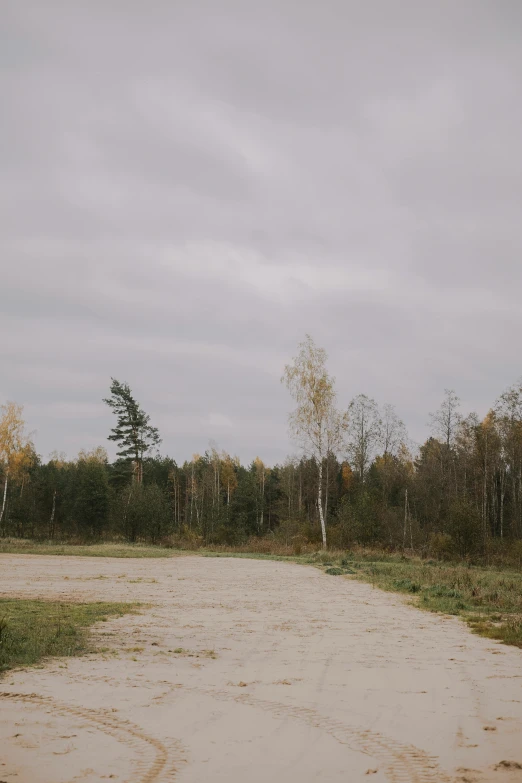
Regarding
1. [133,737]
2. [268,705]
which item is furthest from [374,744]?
[133,737]

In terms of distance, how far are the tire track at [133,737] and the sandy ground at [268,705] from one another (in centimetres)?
2

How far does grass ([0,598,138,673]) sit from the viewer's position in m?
8.31

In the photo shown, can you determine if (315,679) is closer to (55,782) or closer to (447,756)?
(447,756)

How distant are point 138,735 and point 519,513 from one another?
45333 mm

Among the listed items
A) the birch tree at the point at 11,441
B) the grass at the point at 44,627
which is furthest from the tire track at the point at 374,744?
the birch tree at the point at 11,441

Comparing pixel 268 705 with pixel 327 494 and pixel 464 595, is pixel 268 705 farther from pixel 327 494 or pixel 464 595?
pixel 327 494

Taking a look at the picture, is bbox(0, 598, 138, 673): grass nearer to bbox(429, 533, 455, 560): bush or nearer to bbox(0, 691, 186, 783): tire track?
bbox(0, 691, 186, 783): tire track

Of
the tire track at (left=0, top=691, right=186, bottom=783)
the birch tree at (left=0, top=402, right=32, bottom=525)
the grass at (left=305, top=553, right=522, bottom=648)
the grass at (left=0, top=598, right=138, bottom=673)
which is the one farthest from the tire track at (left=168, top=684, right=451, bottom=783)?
the birch tree at (left=0, top=402, right=32, bottom=525)

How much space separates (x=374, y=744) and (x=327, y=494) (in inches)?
1780

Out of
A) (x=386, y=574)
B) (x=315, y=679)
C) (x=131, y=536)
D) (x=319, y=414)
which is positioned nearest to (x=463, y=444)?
(x=319, y=414)

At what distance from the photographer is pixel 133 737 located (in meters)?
5.22

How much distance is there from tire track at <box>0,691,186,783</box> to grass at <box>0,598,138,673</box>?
1.60 metres

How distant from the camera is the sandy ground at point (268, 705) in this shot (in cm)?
462

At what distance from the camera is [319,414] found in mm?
39125
